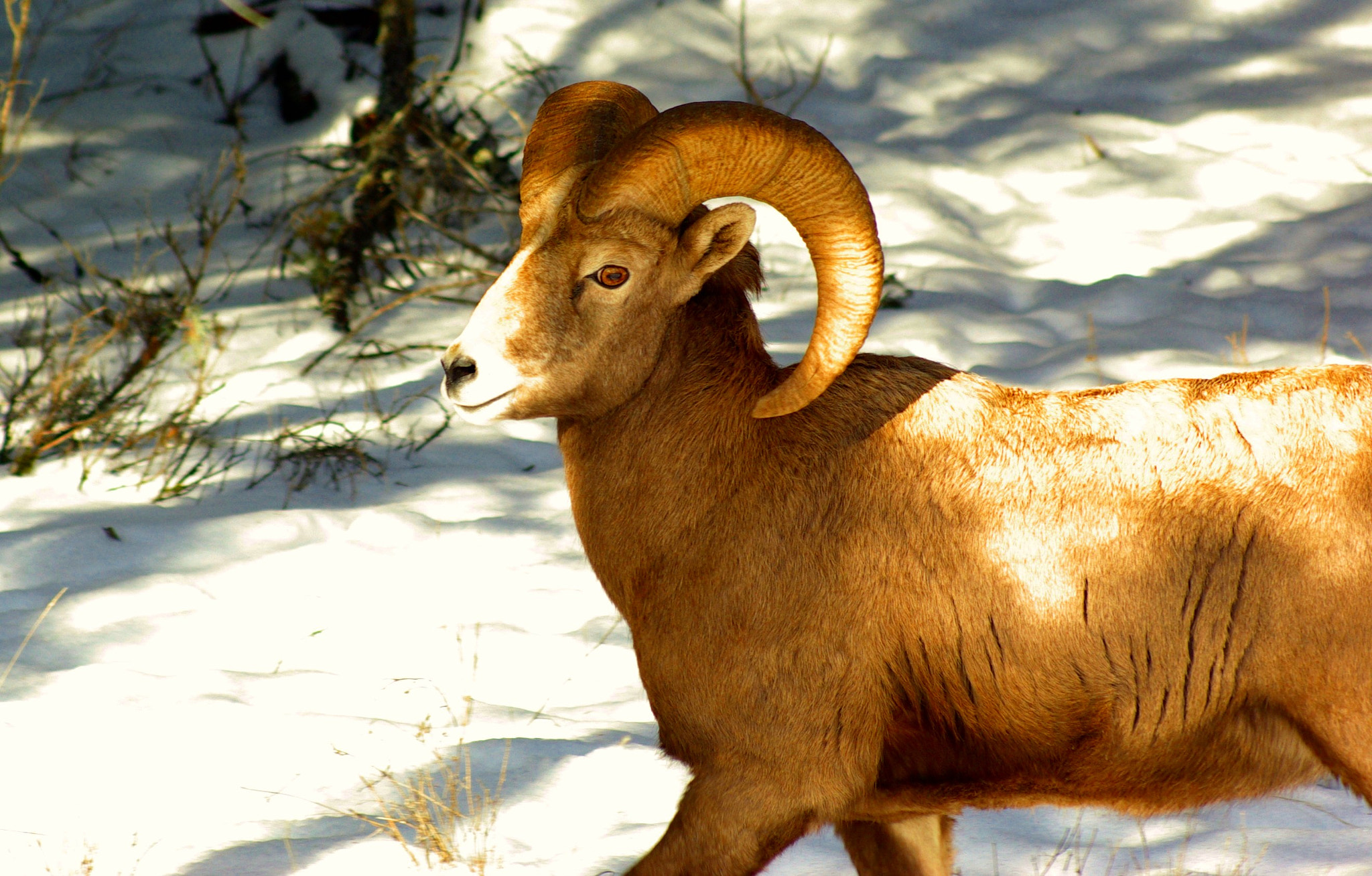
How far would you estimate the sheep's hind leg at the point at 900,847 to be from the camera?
2.88m

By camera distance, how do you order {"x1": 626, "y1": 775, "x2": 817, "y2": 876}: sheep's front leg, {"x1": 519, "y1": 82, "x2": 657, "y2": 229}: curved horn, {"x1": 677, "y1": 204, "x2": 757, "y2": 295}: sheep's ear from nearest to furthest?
{"x1": 626, "y1": 775, "x2": 817, "y2": 876}: sheep's front leg, {"x1": 677, "y1": 204, "x2": 757, "y2": 295}: sheep's ear, {"x1": 519, "y1": 82, "x2": 657, "y2": 229}: curved horn

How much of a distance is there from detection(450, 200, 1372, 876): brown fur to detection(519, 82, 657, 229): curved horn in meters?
0.16

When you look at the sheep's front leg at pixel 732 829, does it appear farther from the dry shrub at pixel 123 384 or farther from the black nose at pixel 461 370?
the dry shrub at pixel 123 384

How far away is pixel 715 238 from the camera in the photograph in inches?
104

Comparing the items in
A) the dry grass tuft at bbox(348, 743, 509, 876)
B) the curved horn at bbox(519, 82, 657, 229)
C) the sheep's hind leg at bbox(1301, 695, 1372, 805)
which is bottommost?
the dry grass tuft at bbox(348, 743, 509, 876)

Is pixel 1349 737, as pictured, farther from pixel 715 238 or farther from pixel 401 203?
pixel 401 203

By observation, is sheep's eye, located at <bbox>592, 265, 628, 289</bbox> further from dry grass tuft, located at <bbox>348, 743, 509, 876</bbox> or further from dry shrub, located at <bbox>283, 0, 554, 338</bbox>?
dry shrub, located at <bbox>283, 0, 554, 338</bbox>

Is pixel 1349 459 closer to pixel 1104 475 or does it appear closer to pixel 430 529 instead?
pixel 1104 475

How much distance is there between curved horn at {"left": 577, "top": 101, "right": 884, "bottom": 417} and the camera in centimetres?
246

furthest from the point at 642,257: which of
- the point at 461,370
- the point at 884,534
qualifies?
the point at 884,534

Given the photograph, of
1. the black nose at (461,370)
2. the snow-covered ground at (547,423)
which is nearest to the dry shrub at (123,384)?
the snow-covered ground at (547,423)

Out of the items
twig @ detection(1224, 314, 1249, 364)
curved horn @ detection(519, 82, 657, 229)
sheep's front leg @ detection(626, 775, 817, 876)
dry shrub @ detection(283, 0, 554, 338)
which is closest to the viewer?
sheep's front leg @ detection(626, 775, 817, 876)

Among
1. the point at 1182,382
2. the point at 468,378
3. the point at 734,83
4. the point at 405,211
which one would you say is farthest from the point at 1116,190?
the point at 468,378

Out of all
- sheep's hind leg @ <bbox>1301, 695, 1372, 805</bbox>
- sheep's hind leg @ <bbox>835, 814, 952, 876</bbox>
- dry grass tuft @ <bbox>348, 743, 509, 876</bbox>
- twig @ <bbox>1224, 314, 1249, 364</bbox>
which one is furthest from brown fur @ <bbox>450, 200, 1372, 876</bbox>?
twig @ <bbox>1224, 314, 1249, 364</bbox>
